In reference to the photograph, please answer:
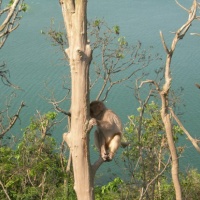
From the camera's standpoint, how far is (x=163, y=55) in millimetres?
14078

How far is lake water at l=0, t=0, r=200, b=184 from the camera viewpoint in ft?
38.7

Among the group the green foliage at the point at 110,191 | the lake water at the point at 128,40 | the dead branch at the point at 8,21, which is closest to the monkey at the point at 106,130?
the dead branch at the point at 8,21

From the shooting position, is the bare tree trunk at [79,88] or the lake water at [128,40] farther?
the lake water at [128,40]

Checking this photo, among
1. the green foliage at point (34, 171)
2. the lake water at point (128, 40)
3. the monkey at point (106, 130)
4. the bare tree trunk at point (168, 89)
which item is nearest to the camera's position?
the monkey at point (106, 130)

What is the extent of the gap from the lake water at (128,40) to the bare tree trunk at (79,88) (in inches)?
249

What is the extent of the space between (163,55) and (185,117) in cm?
306

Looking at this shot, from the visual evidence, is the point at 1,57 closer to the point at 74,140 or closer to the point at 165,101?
the point at 165,101

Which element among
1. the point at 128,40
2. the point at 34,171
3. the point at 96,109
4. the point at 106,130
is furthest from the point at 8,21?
the point at 128,40

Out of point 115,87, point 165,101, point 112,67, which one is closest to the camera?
point 165,101

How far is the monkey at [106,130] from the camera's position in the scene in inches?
151

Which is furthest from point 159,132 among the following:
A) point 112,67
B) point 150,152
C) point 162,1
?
point 162,1

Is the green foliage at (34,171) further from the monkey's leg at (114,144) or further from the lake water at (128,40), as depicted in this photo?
the lake water at (128,40)

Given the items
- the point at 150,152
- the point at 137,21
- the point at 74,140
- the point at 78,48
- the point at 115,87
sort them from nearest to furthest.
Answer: the point at 78,48, the point at 74,140, the point at 150,152, the point at 115,87, the point at 137,21

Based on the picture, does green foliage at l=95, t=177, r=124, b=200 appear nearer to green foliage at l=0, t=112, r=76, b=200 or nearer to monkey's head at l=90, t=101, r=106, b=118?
green foliage at l=0, t=112, r=76, b=200
